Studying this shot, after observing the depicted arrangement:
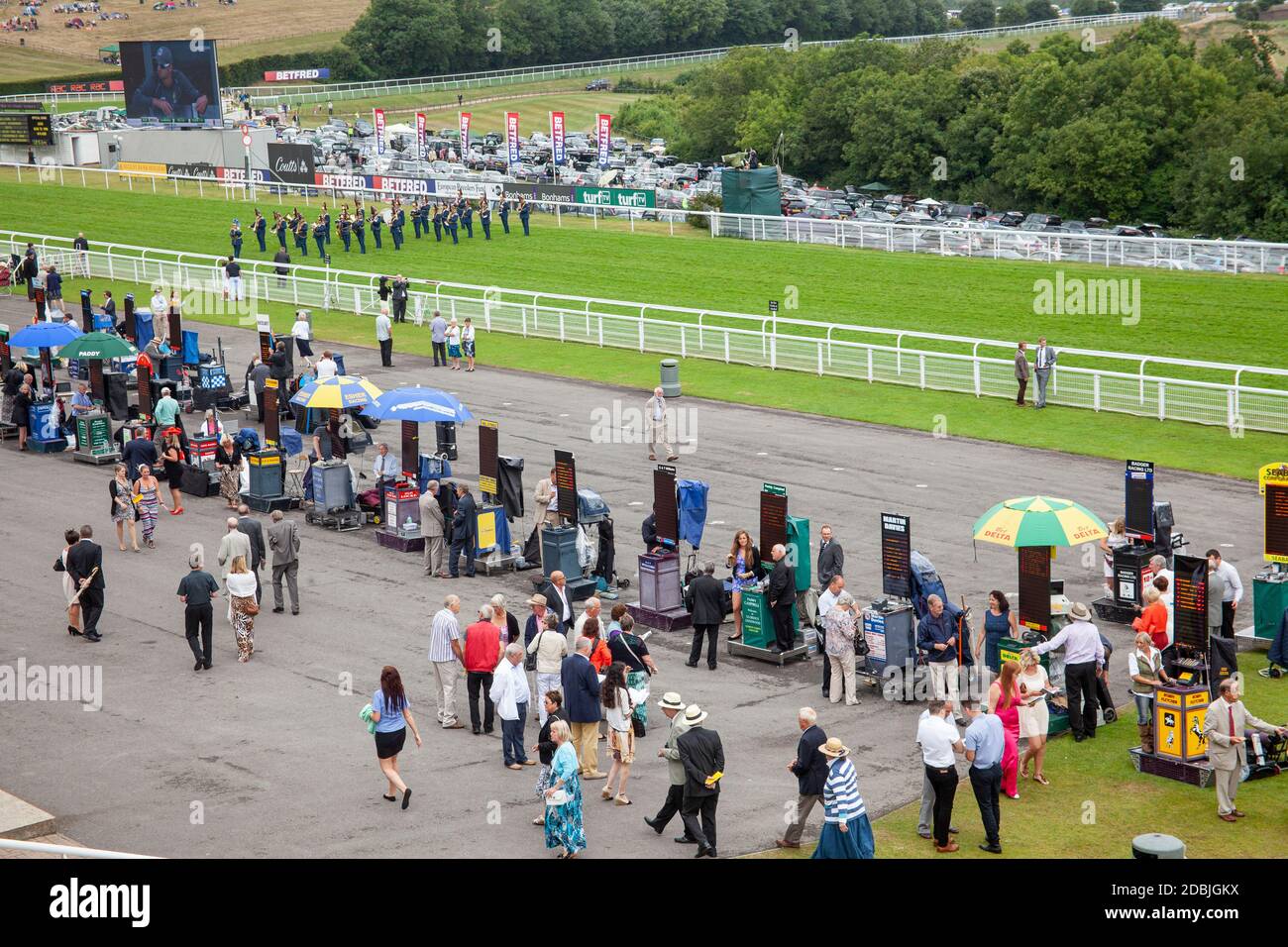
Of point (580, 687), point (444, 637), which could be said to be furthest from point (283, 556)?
point (580, 687)

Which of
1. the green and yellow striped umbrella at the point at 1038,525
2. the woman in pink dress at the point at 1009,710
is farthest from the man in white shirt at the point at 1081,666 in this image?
the woman in pink dress at the point at 1009,710

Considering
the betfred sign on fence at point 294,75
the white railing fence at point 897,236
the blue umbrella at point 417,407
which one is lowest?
the blue umbrella at point 417,407

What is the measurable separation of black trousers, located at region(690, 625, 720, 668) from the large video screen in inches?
2421

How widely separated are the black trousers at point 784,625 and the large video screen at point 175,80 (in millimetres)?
61677

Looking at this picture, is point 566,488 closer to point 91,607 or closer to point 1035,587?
point 91,607

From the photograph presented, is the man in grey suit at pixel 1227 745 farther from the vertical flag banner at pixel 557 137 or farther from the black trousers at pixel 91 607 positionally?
the vertical flag banner at pixel 557 137

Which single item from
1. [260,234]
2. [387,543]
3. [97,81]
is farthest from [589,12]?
[387,543]

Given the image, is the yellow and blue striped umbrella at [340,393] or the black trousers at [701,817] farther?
the yellow and blue striped umbrella at [340,393]

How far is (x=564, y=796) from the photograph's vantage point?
1262cm

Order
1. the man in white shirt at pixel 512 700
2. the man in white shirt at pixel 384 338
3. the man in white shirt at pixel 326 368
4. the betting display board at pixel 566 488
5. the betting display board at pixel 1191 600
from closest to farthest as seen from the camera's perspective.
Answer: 1. the man in white shirt at pixel 512 700
2. the betting display board at pixel 1191 600
3. the betting display board at pixel 566 488
4. the man in white shirt at pixel 326 368
5. the man in white shirt at pixel 384 338

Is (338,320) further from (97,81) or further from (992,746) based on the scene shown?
(97,81)

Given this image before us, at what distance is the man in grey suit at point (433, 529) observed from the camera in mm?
20861

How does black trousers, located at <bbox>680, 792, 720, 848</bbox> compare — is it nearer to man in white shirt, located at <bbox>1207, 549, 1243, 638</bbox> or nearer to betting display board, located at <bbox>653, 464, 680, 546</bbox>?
betting display board, located at <bbox>653, 464, 680, 546</bbox>

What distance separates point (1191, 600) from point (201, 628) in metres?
10.9
